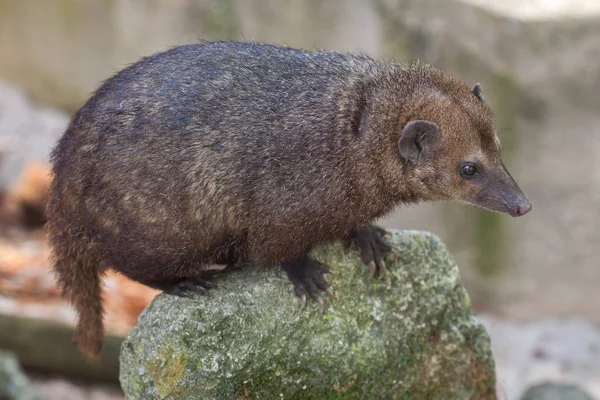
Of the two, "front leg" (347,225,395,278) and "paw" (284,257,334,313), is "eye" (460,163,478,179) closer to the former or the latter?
"front leg" (347,225,395,278)

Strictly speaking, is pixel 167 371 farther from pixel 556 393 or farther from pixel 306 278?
Result: pixel 556 393

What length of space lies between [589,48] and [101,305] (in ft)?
22.8

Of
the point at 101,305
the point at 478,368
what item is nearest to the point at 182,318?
the point at 101,305

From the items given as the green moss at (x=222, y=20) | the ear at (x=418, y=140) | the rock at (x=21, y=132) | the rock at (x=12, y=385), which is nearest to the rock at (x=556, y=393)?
the ear at (x=418, y=140)

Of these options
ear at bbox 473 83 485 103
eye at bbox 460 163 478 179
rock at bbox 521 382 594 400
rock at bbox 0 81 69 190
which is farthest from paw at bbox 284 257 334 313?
rock at bbox 0 81 69 190

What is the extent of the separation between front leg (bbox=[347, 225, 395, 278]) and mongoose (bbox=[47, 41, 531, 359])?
0.82 ft

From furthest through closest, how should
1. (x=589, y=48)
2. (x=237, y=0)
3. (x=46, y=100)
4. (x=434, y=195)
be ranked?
(x=46, y=100), (x=237, y=0), (x=589, y=48), (x=434, y=195)

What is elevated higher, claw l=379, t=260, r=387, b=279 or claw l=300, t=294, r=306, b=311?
claw l=379, t=260, r=387, b=279

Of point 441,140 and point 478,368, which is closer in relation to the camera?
point 441,140

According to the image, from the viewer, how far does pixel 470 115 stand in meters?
5.27

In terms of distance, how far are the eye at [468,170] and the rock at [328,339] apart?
2.71 ft

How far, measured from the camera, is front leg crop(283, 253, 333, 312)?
17.8ft

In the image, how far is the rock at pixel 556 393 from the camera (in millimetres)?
7676

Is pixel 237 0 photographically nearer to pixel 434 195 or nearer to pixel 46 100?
pixel 46 100
